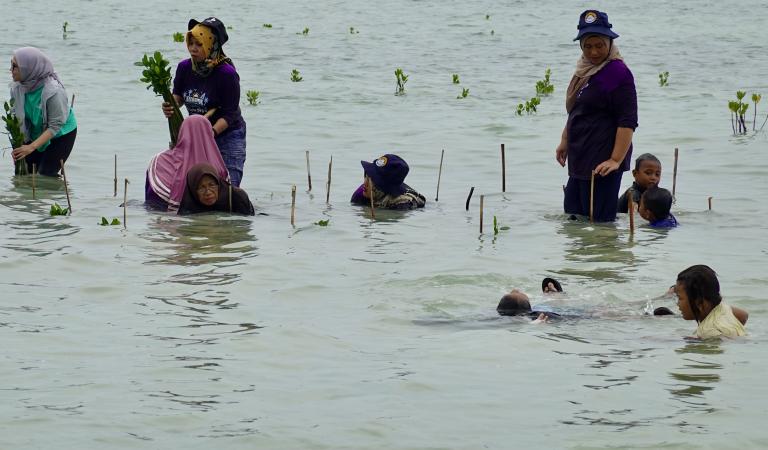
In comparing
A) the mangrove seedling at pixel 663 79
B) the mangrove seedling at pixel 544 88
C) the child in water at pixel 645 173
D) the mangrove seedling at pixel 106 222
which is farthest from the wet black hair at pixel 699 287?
the mangrove seedling at pixel 663 79

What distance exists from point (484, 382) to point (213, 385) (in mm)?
1270

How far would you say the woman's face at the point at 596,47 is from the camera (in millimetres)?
8484

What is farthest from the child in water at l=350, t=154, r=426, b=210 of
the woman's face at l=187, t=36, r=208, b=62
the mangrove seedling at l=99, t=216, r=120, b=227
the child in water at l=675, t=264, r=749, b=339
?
the child in water at l=675, t=264, r=749, b=339

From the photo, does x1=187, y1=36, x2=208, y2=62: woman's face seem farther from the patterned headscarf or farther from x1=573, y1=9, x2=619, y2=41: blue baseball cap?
x1=573, y1=9, x2=619, y2=41: blue baseball cap

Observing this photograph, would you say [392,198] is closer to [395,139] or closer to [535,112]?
[395,139]

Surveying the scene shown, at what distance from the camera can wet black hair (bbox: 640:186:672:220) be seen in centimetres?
974

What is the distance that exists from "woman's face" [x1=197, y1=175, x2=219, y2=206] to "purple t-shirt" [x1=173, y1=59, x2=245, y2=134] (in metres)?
0.44

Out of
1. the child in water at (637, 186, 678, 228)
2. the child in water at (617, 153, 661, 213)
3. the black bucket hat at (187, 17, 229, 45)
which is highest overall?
the black bucket hat at (187, 17, 229, 45)

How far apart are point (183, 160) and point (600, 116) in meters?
3.33

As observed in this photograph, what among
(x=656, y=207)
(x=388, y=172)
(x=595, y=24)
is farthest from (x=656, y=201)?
(x=388, y=172)

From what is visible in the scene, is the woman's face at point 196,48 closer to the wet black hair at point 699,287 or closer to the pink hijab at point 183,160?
the pink hijab at point 183,160

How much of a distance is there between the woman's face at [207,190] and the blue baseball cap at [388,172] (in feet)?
4.05

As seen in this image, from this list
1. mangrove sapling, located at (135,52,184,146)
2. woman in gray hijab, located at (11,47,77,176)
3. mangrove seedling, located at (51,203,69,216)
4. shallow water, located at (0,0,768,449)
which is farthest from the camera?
woman in gray hijab, located at (11,47,77,176)

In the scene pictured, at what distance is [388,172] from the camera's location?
1048 cm
